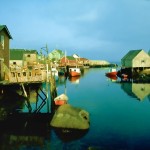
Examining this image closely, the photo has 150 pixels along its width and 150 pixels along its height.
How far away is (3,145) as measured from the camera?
21.2m

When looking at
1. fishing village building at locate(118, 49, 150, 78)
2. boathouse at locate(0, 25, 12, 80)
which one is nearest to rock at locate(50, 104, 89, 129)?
boathouse at locate(0, 25, 12, 80)

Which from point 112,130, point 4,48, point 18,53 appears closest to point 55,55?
point 18,53

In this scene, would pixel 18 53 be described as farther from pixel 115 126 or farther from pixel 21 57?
pixel 115 126

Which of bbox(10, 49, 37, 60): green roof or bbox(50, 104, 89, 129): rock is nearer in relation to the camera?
bbox(50, 104, 89, 129): rock

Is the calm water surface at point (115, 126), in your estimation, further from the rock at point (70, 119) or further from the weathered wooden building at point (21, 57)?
the weathered wooden building at point (21, 57)

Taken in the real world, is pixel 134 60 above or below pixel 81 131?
above

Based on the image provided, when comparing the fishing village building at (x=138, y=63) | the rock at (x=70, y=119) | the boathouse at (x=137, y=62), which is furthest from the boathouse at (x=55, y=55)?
the rock at (x=70, y=119)

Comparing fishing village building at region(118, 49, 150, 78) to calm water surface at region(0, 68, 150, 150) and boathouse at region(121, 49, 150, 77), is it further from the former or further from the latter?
calm water surface at region(0, 68, 150, 150)

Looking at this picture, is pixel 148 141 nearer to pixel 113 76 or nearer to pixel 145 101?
pixel 145 101

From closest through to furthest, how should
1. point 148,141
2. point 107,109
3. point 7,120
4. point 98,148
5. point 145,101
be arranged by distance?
point 98,148 → point 148,141 → point 7,120 → point 107,109 → point 145,101

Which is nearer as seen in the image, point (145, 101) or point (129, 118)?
point (129, 118)

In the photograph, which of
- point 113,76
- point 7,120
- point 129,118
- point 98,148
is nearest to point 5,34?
point 7,120

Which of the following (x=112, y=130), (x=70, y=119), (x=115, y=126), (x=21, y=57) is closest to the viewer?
(x=70, y=119)

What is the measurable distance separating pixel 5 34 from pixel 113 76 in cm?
5791
